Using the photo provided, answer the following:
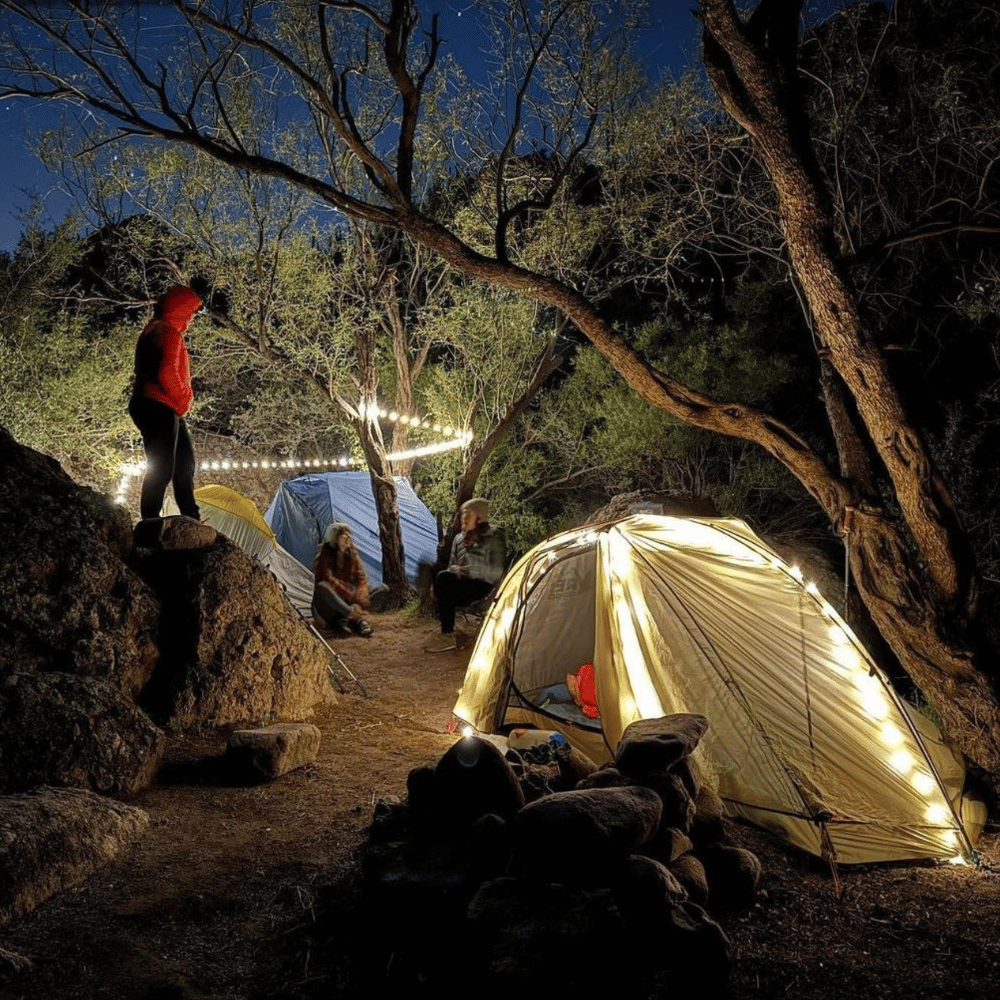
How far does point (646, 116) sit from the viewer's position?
33.8 feet

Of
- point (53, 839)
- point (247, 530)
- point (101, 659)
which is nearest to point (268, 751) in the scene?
point (101, 659)

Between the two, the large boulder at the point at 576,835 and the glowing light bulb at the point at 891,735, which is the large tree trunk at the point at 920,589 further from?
the large boulder at the point at 576,835

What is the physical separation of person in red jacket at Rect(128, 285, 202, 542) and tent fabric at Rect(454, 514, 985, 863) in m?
2.90

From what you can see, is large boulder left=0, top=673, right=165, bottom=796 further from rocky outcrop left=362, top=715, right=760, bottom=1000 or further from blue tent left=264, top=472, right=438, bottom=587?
blue tent left=264, top=472, right=438, bottom=587

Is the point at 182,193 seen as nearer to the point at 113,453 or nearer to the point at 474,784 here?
the point at 113,453

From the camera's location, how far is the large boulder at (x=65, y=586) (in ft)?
16.0

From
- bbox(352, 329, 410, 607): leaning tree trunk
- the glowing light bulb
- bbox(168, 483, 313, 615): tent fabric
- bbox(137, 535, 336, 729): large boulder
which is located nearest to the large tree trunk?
the glowing light bulb

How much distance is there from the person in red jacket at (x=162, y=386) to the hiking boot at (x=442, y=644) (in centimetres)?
378

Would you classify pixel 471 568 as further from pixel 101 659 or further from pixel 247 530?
pixel 101 659

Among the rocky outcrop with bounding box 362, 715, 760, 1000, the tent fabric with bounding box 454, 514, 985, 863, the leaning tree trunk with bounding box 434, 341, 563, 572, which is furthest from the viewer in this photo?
the leaning tree trunk with bounding box 434, 341, 563, 572

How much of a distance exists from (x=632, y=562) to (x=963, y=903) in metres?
2.54

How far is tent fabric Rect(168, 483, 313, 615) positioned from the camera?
11.0 meters

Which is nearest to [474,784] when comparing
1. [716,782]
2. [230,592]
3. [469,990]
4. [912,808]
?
[469,990]

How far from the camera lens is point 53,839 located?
3.35m
